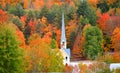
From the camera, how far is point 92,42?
66188mm

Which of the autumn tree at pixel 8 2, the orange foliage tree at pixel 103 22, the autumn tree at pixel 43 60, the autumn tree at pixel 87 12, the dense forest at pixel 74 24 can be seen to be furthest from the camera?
the autumn tree at pixel 8 2

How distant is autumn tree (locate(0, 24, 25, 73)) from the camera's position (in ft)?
118

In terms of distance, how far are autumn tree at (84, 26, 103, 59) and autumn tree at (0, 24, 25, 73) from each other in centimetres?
2707

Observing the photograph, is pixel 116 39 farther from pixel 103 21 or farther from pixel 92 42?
pixel 103 21

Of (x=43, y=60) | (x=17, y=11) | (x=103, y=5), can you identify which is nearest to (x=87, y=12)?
(x=103, y=5)

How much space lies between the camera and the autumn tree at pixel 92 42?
211 feet

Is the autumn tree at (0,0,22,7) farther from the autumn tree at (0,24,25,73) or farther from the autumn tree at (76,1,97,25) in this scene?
the autumn tree at (0,24,25,73)

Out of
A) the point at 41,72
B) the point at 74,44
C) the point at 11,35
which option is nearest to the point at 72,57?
the point at 74,44

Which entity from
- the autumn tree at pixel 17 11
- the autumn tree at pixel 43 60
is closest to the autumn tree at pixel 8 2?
the autumn tree at pixel 17 11

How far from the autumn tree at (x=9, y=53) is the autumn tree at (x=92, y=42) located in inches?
1066

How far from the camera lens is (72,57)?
66.2 metres

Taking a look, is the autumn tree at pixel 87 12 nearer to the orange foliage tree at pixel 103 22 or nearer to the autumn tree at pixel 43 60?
the orange foliage tree at pixel 103 22

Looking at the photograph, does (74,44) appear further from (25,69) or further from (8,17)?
(25,69)

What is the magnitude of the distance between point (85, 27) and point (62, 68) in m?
25.0
